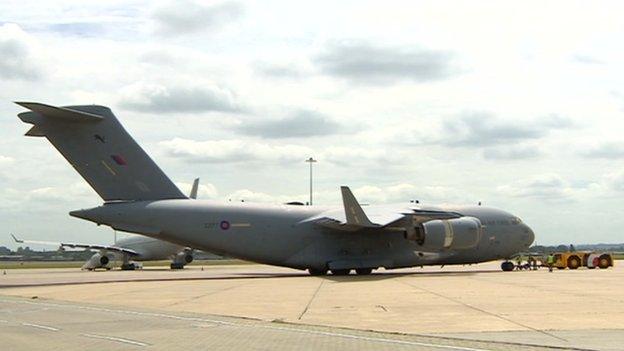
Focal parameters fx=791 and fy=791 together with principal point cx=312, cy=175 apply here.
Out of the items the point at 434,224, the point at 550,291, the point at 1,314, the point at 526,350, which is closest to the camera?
the point at 526,350

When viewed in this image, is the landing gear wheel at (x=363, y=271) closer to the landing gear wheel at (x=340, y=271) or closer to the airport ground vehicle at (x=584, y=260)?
the landing gear wheel at (x=340, y=271)

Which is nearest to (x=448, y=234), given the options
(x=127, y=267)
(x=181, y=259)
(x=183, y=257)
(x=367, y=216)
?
(x=367, y=216)

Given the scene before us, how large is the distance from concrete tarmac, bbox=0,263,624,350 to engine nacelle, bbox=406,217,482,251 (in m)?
10.1

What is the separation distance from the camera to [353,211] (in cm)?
3803

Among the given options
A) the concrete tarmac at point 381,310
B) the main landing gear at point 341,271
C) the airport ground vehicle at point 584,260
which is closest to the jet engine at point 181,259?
the main landing gear at point 341,271

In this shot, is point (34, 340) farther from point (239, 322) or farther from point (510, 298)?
point (510, 298)

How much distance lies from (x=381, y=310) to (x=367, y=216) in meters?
22.0

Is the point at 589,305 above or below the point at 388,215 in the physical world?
below

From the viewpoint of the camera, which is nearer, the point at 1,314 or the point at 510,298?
the point at 1,314

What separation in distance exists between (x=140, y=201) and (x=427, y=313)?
2269cm

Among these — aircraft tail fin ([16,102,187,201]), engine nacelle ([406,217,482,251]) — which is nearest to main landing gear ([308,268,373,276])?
engine nacelle ([406,217,482,251])

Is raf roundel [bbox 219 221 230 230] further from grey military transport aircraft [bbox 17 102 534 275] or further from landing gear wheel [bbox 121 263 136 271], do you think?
→ landing gear wheel [bbox 121 263 136 271]

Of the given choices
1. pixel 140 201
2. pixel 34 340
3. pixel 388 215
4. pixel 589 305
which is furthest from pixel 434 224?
pixel 34 340

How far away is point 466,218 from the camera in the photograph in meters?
42.3
